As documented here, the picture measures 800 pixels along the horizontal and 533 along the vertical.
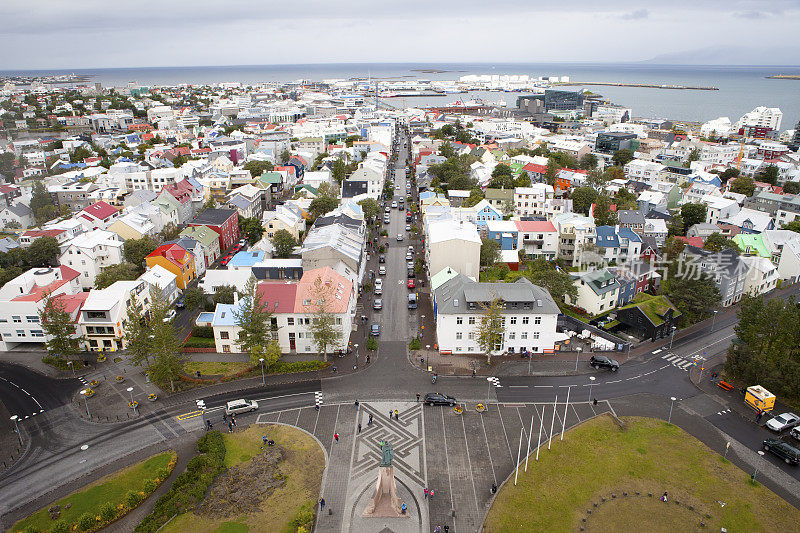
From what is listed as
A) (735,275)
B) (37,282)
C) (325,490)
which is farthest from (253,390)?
(735,275)

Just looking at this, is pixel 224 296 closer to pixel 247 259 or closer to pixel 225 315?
pixel 225 315

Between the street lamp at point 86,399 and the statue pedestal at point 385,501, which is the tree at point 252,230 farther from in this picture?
the statue pedestal at point 385,501

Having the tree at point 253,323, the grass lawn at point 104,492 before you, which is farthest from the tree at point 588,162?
the grass lawn at point 104,492

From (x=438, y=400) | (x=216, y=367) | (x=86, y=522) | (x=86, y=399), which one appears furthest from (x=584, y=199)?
(x=86, y=522)

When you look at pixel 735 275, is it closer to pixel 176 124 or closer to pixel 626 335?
pixel 626 335

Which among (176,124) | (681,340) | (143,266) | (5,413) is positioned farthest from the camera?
(176,124)

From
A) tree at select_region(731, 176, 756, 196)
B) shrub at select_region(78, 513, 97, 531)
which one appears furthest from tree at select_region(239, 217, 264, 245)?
tree at select_region(731, 176, 756, 196)
